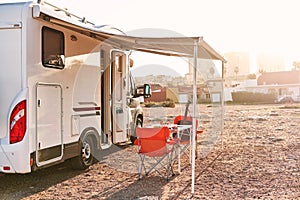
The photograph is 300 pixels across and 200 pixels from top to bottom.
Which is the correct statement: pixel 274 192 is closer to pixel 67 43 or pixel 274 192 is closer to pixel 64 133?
pixel 64 133

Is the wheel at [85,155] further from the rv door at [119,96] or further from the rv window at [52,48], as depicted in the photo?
the rv window at [52,48]

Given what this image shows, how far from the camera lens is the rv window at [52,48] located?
5.49 metres

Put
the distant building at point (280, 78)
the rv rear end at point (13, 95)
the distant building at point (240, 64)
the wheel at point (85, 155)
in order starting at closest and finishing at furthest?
the rv rear end at point (13, 95) < the wheel at point (85, 155) < the distant building at point (280, 78) < the distant building at point (240, 64)

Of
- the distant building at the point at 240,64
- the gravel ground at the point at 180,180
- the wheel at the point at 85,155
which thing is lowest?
the gravel ground at the point at 180,180

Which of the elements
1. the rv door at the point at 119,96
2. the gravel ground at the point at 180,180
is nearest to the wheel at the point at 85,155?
the gravel ground at the point at 180,180

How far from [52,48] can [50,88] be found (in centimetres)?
60

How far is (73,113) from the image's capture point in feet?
20.6

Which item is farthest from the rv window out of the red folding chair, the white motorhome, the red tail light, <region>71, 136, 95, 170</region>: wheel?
the red folding chair

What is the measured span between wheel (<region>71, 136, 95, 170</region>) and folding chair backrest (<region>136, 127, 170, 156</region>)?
41.6 inches

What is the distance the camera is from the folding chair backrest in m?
6.20

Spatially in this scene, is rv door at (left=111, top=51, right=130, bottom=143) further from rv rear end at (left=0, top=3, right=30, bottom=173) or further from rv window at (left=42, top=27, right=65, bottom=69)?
rv rear end at (left=0, top=3, right=30, bottom=173)

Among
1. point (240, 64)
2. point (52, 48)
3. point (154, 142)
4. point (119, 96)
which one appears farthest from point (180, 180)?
point (240, 64)

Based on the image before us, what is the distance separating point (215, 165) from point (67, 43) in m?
3.59

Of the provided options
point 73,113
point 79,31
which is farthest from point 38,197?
point 79,31
